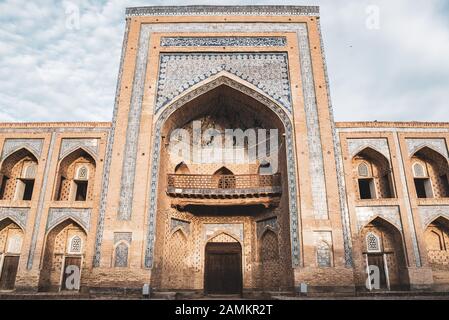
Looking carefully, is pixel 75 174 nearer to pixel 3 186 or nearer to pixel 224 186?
pixel 3 186

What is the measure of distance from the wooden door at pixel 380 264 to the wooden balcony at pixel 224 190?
309 cm

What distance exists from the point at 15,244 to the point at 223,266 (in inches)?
241

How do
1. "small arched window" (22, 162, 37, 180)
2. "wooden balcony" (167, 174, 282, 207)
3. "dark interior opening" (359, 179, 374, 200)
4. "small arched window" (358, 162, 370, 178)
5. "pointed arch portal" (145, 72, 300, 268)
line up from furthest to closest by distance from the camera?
"dark interior opening" (359, 179, 374, 200) → "small arched window" (22, 162, 37, 180) → "small arched window" (358, 162, 370, 178) → "wooden balcony" (167, 174, 282, 207) → "pointed arch portal" (145, 72, 300, 268)

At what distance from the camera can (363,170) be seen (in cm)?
1091

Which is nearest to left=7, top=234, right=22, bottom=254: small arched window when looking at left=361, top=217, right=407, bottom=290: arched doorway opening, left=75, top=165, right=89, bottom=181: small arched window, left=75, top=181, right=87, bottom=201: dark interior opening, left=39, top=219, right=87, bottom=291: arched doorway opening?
left=39, top=219, right=87, bottom=291: arched doorway opening

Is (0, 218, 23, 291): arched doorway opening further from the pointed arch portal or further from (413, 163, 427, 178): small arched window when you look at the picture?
(413, 163, 427, 178): small arched window

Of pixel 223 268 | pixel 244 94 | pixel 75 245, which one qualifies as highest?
pixel 244 94

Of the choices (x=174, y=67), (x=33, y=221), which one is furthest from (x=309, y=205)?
(x=33, y=221)

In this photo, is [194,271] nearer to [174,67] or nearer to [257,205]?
[257,205]

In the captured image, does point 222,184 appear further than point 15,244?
Yes

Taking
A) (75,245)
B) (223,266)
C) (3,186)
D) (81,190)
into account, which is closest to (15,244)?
(75,245)

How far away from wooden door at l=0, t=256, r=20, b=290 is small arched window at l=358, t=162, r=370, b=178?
10.4m

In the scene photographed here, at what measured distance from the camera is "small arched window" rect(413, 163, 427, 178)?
1075 centimetres

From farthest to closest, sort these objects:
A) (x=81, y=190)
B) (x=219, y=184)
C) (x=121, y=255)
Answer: (x=81, y=190) < (x=219, y=184) < (x=121, y=255)
